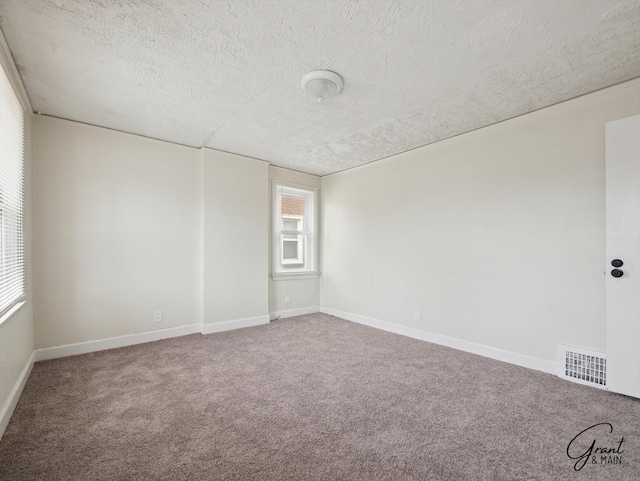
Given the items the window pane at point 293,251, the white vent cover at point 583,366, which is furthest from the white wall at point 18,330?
the white vent cover at point 583,366

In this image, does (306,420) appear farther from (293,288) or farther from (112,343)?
(293,288)

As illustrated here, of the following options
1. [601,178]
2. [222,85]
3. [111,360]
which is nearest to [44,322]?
[111,360]

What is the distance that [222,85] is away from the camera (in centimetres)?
249

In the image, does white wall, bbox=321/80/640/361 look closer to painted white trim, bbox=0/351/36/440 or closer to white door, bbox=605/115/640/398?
white door, bbox=605/115/640/398

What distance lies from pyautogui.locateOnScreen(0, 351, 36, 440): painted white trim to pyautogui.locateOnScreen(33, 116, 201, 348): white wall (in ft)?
1.74

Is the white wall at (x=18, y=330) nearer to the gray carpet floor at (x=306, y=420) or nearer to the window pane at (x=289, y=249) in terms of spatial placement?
the gray carpet floor at (x=306, y=420)

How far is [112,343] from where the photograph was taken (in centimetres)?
343

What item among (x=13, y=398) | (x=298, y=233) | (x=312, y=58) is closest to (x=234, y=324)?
(x=298, y=233)

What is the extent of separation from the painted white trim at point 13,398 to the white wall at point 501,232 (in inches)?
151

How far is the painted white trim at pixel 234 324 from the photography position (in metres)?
4.02

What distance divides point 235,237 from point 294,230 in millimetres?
1201

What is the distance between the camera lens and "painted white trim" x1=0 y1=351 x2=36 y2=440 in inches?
74.2

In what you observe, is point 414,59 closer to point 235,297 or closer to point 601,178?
point 601,178

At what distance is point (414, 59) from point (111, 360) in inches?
154
